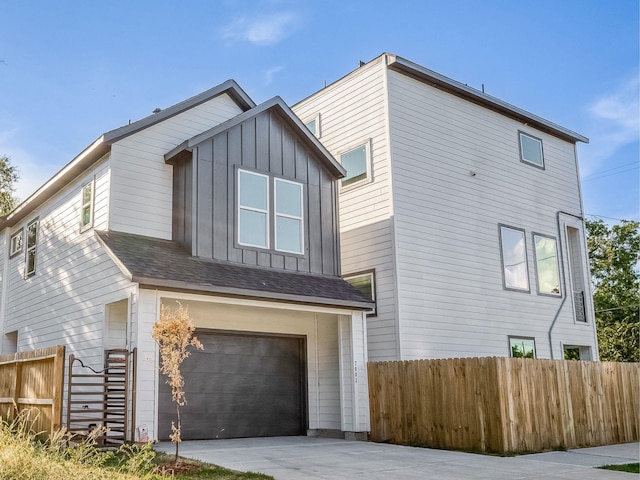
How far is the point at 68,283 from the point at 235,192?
3989 millimetres

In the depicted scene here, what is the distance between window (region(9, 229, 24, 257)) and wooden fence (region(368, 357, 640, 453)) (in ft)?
33.6

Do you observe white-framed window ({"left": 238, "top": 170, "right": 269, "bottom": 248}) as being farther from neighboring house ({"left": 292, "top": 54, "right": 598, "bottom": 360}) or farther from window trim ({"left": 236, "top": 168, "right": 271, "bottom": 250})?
neighboring house ({"left": 292, "top": 54, "right": 598, "bottom": 360})

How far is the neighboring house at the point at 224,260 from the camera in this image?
39.1ft

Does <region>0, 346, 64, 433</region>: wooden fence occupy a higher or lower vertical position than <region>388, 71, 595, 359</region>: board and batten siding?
lower

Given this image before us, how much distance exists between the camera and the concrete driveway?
833 cm

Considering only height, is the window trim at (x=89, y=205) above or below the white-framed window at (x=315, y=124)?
below

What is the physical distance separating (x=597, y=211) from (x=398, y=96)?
25.0 meters

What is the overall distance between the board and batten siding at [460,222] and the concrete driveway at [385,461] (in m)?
3.60

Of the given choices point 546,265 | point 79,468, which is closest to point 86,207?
point 79,468

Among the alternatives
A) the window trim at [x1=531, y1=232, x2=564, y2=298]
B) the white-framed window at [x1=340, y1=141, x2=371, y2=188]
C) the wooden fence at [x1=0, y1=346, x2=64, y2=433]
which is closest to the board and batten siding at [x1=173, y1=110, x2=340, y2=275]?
the white-framed window at [x1=340, y1=141, x2=371, y2=188]

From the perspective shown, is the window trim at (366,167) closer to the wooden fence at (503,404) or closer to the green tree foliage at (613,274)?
the wooden fence at (503,404)

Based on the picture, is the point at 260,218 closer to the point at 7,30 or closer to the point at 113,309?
the point at 113,309

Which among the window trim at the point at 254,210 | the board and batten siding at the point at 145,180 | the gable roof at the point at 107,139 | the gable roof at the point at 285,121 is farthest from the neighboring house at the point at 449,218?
the board and batten siding at the point at 145,180

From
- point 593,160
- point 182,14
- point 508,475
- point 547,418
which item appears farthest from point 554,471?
point 593,160
